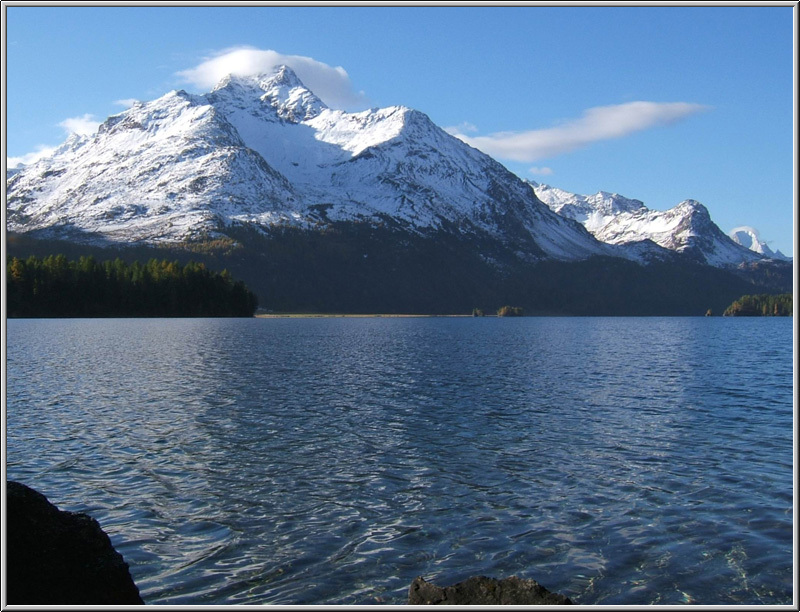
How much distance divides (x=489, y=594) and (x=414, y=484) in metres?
12.3

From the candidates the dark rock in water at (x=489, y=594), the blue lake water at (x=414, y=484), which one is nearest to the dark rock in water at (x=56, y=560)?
the blue lake water at (x=414, y=484)

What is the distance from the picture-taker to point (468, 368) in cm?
7525

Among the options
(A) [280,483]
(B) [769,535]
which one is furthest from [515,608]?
(A) [280,483]

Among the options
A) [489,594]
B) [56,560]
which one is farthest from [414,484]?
[56,560]

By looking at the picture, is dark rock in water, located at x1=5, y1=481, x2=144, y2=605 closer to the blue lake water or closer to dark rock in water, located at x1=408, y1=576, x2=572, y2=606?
the blue lake water

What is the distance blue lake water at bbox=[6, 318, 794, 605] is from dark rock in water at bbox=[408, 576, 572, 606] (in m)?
2.34

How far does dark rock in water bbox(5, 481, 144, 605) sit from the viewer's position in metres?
14.1

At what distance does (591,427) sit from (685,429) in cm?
520

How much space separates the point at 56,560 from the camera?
48.6 ft

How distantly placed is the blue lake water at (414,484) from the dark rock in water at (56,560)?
2544mm

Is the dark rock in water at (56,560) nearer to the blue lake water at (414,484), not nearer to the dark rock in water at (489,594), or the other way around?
the blue lake water at (414,484)

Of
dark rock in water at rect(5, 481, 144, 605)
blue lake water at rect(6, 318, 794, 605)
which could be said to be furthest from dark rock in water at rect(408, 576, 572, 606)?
dark rock in water at rect(5, 481, 144, 605)

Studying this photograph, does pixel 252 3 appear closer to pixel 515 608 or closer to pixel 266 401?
pixel 515 608

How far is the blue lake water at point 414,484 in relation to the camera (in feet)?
61.6
